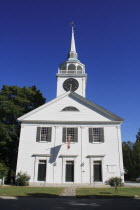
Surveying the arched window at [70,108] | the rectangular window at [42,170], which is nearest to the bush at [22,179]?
the rectangular window at [42,170]

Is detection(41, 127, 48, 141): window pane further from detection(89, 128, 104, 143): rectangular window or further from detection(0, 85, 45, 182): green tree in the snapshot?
detection(0, 85, 45, 182): green tree

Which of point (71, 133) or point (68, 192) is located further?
point (71, 133)

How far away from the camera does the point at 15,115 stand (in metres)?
26.3

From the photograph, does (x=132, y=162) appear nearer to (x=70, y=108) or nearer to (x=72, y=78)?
(x=72, y=78)

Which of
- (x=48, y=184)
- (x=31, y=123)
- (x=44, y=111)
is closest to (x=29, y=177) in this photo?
(x=48, y=184)

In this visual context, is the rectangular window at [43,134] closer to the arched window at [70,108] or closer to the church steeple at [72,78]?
the arched window at [70,108]

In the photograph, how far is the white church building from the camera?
20.1m

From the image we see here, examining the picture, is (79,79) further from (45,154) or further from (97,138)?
(45,154)

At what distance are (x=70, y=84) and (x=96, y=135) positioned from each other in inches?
377

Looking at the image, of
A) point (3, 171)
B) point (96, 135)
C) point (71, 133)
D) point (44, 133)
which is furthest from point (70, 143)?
point (3, 171)

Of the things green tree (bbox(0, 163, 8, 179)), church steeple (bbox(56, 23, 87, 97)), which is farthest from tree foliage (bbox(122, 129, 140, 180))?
green tree (bbox(0, 163, 8, 179))

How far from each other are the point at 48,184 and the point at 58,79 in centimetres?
1470

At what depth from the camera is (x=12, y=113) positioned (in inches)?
1023

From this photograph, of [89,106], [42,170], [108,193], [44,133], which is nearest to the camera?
[108,193]
